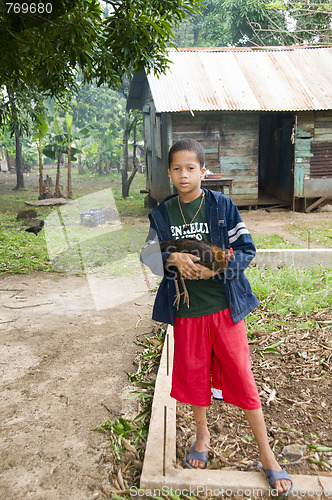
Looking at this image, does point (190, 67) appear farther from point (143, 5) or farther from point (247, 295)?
point (247, 295)

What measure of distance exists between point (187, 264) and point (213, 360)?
0.55 metres

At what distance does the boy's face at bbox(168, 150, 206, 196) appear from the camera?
6.81 feet

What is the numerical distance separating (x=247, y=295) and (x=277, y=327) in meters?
1.84

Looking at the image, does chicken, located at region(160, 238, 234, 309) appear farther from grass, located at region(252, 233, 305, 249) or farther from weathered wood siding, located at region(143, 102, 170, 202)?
weathered wood siding, located at region(143, 102, 170, 202)

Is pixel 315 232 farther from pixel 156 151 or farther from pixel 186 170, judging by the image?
pixel 186 170

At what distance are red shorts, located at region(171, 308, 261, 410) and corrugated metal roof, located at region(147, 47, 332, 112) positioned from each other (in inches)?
337

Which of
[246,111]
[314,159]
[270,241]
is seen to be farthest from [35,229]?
[314,159]

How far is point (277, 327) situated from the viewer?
3840 millimetres

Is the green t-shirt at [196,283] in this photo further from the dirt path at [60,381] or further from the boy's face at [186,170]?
the dirt path at [60,381]

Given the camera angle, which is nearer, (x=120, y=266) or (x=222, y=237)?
(x=222, y=237)

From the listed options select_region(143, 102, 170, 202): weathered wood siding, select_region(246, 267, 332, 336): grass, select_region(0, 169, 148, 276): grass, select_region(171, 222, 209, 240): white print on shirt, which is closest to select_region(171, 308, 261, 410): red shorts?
select_region(171, 222, 209, 240): white print on shirt

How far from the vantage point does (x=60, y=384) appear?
10.2 feet

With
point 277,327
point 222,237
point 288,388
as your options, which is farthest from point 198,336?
point 277,327

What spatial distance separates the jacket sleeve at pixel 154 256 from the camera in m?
2.11
